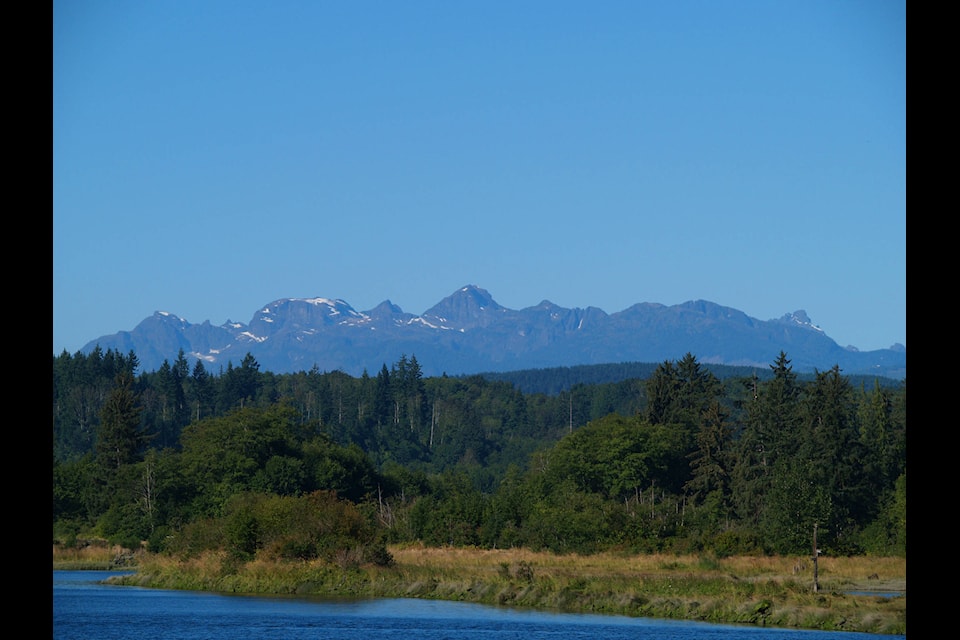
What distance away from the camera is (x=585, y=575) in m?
62.2

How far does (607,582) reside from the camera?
181 feet

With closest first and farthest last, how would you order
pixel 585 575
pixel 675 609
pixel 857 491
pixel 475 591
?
pixel 675 609 < pixel 475 591 < pixel 585 575 < pixel 857 491

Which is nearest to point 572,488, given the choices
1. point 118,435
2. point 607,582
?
point 607,582

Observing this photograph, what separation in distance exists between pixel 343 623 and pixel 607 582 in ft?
50.5

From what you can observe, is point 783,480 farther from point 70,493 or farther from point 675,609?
point 70,493

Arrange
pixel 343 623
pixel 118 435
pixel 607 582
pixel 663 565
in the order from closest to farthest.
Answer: pixel 343 623 → pixel 607 582 → pixel 663 565 → pixel 118 435

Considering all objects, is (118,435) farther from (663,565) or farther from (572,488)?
(663,565)

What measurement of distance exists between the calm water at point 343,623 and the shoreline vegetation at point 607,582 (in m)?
1.47

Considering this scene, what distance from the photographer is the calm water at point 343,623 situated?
132ft

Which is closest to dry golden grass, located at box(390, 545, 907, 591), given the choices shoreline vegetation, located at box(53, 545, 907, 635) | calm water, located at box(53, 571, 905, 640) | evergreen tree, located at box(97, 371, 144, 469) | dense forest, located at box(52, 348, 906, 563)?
shoreline vegetation, located at box(53, 545, 907, 635)

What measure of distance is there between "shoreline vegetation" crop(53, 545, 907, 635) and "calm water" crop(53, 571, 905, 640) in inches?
58.0
